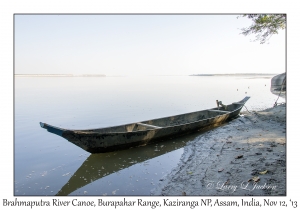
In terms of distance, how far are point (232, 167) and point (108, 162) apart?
12.9 feet

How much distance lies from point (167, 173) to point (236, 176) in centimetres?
211

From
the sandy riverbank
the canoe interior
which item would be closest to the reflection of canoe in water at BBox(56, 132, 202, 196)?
the canoe interior

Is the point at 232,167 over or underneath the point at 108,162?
over

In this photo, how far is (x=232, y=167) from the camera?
243 inches

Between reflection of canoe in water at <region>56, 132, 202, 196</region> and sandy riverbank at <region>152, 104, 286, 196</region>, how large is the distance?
1042 millimetres

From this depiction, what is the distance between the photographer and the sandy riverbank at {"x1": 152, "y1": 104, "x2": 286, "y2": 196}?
16.4ft

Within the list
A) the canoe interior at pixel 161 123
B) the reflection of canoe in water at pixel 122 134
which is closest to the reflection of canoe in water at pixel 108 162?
the reflection of canoe in water at pixel 122 134

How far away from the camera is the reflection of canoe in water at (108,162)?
655 centimetres

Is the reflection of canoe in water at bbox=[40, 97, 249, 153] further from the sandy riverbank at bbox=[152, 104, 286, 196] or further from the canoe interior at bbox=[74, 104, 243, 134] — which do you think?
the sandy riverbank at bbox=[152, 104, 286, 196]

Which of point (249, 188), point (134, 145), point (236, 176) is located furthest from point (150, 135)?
point (249, 188)

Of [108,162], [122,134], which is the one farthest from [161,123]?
[108,162]

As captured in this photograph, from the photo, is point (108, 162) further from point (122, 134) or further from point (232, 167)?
point (232, 167)

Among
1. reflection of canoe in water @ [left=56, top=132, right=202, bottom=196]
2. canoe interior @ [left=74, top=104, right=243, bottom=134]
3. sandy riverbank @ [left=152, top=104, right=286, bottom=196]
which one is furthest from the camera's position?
canoe interior @ [left=74, top=104, right=243, bottom=134]

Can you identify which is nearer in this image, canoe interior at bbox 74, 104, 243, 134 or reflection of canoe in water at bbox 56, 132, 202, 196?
reflection of canoe in water at bbox 56, 132, 202, 196
